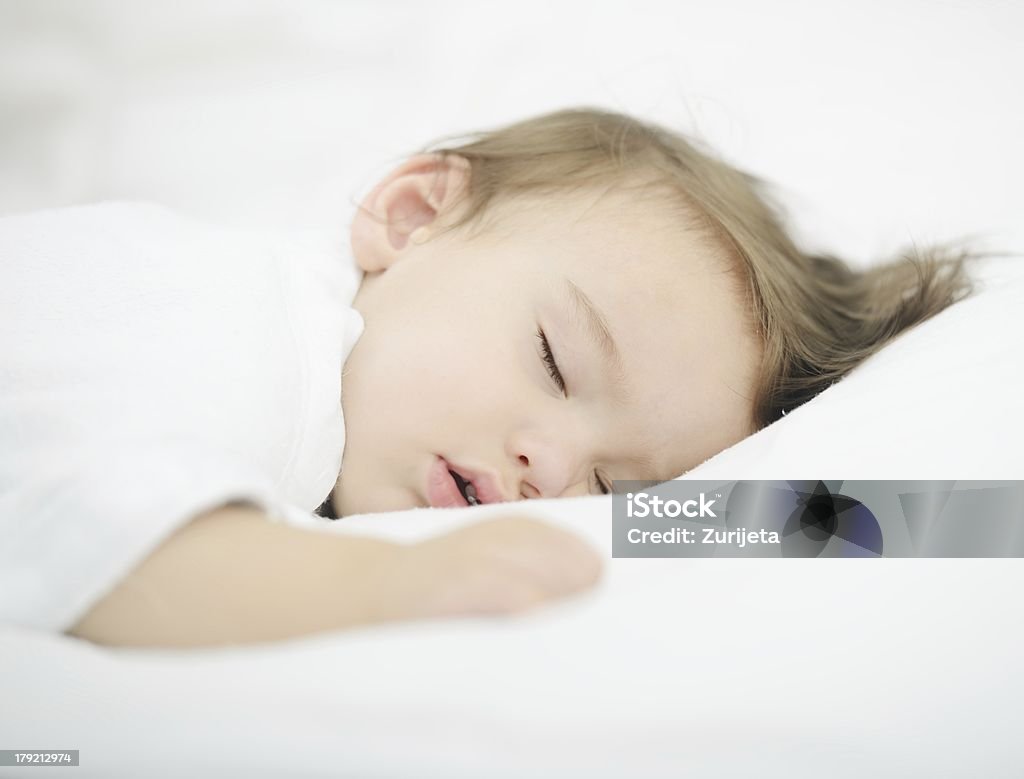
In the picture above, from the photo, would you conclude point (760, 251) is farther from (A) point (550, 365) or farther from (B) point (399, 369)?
(B) point (399, 369)

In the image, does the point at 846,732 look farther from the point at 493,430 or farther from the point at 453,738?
the point at 493,430

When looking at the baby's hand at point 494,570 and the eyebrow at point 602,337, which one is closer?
the baby's hand at point 494,570

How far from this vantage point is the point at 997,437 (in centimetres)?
81

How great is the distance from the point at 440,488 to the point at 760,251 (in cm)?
50

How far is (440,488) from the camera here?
0.99 meters

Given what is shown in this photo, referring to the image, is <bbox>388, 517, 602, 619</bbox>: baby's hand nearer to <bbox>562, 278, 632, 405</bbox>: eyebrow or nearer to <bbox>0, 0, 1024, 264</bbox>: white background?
<bbox>562, 278, 632, 405</bbox>: eyebrow

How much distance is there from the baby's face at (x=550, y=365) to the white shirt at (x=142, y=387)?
6 centimetres

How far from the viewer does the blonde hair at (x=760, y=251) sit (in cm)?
116

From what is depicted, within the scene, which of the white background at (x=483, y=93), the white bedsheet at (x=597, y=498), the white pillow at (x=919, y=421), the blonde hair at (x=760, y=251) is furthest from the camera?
the white background at (x=483, y=93)

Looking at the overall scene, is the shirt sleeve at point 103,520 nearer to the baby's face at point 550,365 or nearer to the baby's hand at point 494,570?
the baby's hand at point 494,570

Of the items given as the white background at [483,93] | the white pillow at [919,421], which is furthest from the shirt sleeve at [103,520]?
the white background at [483,93]

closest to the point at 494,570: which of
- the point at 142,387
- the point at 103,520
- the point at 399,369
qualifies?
the point at 103,520

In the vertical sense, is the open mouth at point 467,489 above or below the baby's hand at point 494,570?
below

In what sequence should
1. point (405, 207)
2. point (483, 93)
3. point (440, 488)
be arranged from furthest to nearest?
point (483, 93)
point (405, 207)
point (440, 488)
